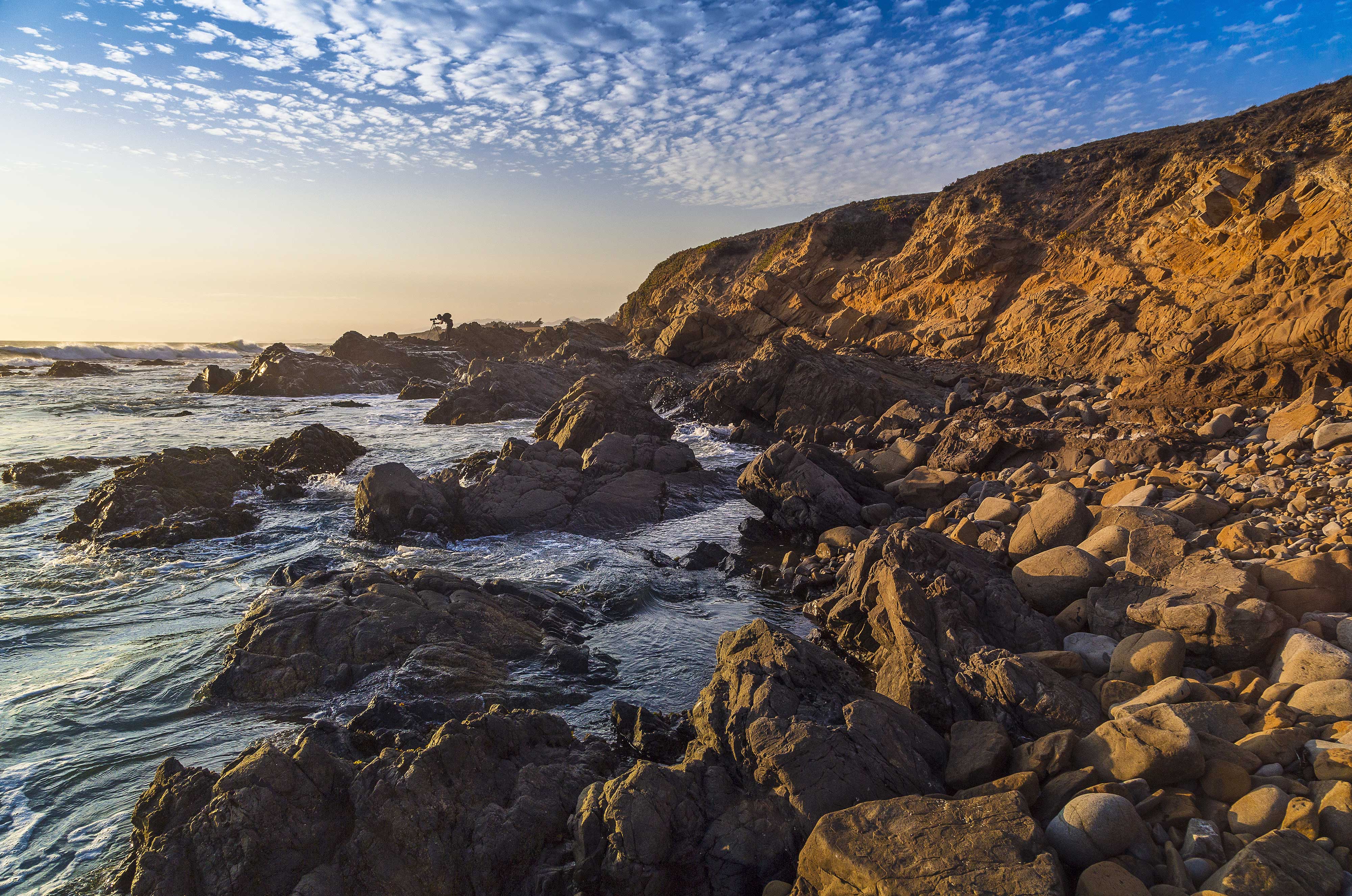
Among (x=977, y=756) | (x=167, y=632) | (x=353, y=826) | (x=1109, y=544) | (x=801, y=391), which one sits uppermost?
(x=801, y=391)

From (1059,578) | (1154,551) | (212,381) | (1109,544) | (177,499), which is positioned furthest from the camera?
(212,381)

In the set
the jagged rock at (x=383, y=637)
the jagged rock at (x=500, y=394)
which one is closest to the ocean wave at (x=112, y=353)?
the jagged rock at (x=500, y=394)

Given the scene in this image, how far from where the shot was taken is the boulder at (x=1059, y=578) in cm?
826

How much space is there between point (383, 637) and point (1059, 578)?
8.61 metres

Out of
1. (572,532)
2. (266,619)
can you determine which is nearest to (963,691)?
(266,619)

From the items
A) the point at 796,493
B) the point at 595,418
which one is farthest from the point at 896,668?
the point at 595,418

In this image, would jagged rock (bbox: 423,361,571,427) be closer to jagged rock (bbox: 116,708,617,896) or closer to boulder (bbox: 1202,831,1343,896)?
jagged rock (bbox: 116,708,617,896)

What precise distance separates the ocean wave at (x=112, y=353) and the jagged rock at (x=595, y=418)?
2751 inches

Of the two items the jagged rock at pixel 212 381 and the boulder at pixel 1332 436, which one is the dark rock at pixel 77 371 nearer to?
the jagged rock at pixel 212 381

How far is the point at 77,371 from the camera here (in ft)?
173

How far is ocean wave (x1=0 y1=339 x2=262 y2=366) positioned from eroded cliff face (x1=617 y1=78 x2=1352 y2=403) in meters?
71.6

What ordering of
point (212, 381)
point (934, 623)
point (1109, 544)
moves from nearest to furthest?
point (934, 623) → point (1109, 544) → point (212, 381)

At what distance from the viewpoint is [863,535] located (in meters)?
12.8

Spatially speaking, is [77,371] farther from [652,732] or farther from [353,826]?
[652,732]
